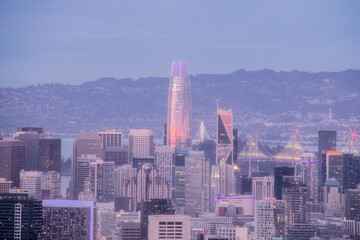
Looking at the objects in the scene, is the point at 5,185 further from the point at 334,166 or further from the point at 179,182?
the point at 334,166

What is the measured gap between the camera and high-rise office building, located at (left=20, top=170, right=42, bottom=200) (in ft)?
68.1

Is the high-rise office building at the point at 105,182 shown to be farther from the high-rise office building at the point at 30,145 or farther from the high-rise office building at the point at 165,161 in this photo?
the high-rise office building at the point at 30,145

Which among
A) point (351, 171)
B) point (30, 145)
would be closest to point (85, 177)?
point (30, 145)

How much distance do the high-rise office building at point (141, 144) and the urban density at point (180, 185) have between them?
32 mm

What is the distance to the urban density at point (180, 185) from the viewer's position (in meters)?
18.3

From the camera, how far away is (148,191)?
2436 cm

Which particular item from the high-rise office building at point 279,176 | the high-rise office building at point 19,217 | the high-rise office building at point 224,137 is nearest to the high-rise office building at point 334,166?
the high-rise office building at point 279,176

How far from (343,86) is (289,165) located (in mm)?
2548

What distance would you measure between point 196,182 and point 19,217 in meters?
11.6

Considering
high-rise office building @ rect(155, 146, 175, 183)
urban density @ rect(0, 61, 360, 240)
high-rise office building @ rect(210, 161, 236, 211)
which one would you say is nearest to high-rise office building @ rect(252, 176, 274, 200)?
urban density @ rect(0, 61, 360, 240)

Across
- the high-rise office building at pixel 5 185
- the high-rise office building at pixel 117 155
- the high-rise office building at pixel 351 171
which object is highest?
the high-rise office building at pixel 117 155

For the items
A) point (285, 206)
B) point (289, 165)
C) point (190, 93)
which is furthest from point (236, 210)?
point (190, 93)

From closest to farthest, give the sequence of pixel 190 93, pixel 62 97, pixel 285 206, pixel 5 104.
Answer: pixel 285 206, pixel 5 104, pixel 62 97, pixel 190 93

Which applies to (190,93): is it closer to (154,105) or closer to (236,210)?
(154,105)
